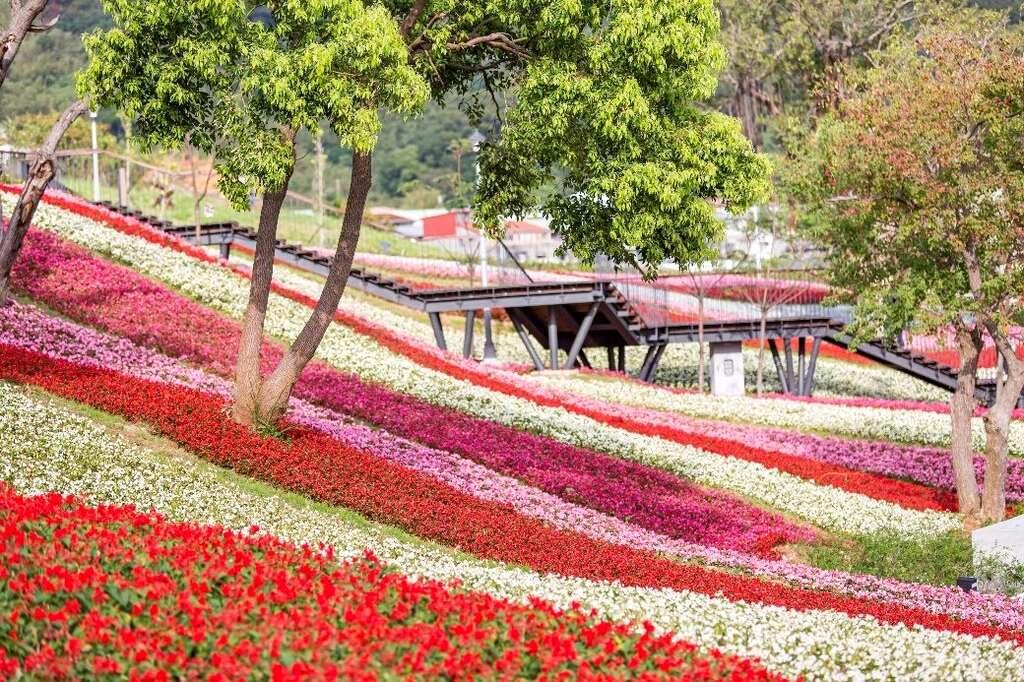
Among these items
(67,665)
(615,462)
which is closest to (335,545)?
(67,665)

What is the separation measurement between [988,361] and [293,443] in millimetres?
45546

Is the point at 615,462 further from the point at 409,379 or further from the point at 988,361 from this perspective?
the point at 988,361

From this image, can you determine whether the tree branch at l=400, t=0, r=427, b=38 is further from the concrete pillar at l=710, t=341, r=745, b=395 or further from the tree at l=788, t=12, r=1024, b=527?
the concrete pillar at l=710, t=341, r=745, b=395

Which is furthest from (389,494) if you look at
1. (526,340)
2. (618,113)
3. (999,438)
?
(526,340)

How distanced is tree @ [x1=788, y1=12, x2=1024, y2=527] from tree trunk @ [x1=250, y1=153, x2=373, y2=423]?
1178cm

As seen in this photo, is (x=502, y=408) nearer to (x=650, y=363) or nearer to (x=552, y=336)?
(x=552, y=336)

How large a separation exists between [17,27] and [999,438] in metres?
21.7

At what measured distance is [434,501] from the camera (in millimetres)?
22531

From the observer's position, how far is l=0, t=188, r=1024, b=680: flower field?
10859 mm

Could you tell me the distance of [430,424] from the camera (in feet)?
98.3

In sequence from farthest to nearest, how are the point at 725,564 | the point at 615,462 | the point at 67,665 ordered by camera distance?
the point at 615,462 → the point at 725,564 → the point at 67,665

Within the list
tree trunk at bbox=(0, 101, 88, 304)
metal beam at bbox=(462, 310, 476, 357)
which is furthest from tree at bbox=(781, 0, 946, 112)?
tree trunk at bbox=(0, 101, 88, 304)

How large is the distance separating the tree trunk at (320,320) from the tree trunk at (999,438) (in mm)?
14939

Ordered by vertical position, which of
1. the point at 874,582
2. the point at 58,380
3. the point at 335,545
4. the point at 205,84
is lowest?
the point at 874,582
